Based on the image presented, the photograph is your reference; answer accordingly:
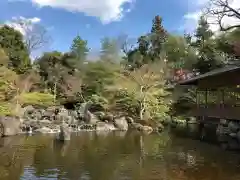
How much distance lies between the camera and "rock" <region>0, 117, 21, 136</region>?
19.0 m

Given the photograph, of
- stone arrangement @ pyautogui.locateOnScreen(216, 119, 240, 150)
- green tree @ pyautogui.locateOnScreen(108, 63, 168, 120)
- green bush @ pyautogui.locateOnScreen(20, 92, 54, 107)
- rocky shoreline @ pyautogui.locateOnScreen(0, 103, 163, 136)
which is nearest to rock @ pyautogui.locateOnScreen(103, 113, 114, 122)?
rocky shoreline @ pyautogui.locateOnScreen(0, 103, 163, 136)

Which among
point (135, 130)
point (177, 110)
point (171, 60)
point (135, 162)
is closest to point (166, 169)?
point (135, 162)

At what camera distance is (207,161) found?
1197cm

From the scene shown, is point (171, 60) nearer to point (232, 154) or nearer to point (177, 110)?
point (177, 110)

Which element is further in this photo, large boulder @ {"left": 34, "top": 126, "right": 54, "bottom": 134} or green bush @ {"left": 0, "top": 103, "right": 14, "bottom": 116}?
large boulder @ {"left": 34, "top": 126, "right": 54, "bottom": 134}

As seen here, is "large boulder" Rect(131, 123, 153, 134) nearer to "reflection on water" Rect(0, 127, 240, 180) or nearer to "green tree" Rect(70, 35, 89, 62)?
"reflection on water" Rect(0, 127, 240, 180)

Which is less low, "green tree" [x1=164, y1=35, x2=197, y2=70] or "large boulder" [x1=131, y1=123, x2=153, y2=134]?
"green tree" [x1=164, y1=35, x2=197, y2=70]

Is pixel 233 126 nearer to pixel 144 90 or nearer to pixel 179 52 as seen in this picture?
pixel 144 90

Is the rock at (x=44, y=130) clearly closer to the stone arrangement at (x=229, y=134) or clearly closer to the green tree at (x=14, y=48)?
the stone arrangement at (x=229, y=134)

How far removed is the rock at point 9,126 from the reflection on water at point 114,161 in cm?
231

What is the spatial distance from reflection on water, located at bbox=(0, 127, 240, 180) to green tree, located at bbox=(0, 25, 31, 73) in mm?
16716

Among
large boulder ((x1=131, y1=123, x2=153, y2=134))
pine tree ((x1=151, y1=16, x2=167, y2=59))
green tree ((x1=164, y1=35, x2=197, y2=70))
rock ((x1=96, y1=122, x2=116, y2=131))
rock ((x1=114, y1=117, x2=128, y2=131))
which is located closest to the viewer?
large boulder ((x1=131, y1=123, x2=153, y2=134))

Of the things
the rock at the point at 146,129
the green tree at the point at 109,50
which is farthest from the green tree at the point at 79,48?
the rock at the point at 146,129

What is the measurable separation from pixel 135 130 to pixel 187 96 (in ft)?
25.0
